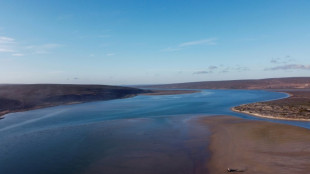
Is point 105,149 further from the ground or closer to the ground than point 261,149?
closer to the ground

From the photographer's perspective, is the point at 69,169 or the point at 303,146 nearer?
the point at 69,169

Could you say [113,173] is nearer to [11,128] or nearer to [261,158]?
[261,158]

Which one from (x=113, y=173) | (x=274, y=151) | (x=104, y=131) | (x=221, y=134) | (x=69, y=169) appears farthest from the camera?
(x=104, y=131)

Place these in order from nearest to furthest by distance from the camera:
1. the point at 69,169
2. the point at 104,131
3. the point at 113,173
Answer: the point at 113,173 → the point at 69,169 → the point at 104,131

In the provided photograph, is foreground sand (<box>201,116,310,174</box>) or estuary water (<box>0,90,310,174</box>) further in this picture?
estuary water (<box>0,90,310,174</box>)

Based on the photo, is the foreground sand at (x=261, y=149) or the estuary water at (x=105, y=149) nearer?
A: the foreground sand at (x=261, y=149)

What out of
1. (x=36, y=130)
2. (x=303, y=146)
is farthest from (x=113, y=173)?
(x=36, y=130)

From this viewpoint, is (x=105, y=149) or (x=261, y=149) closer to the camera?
(x=261, y=149)
